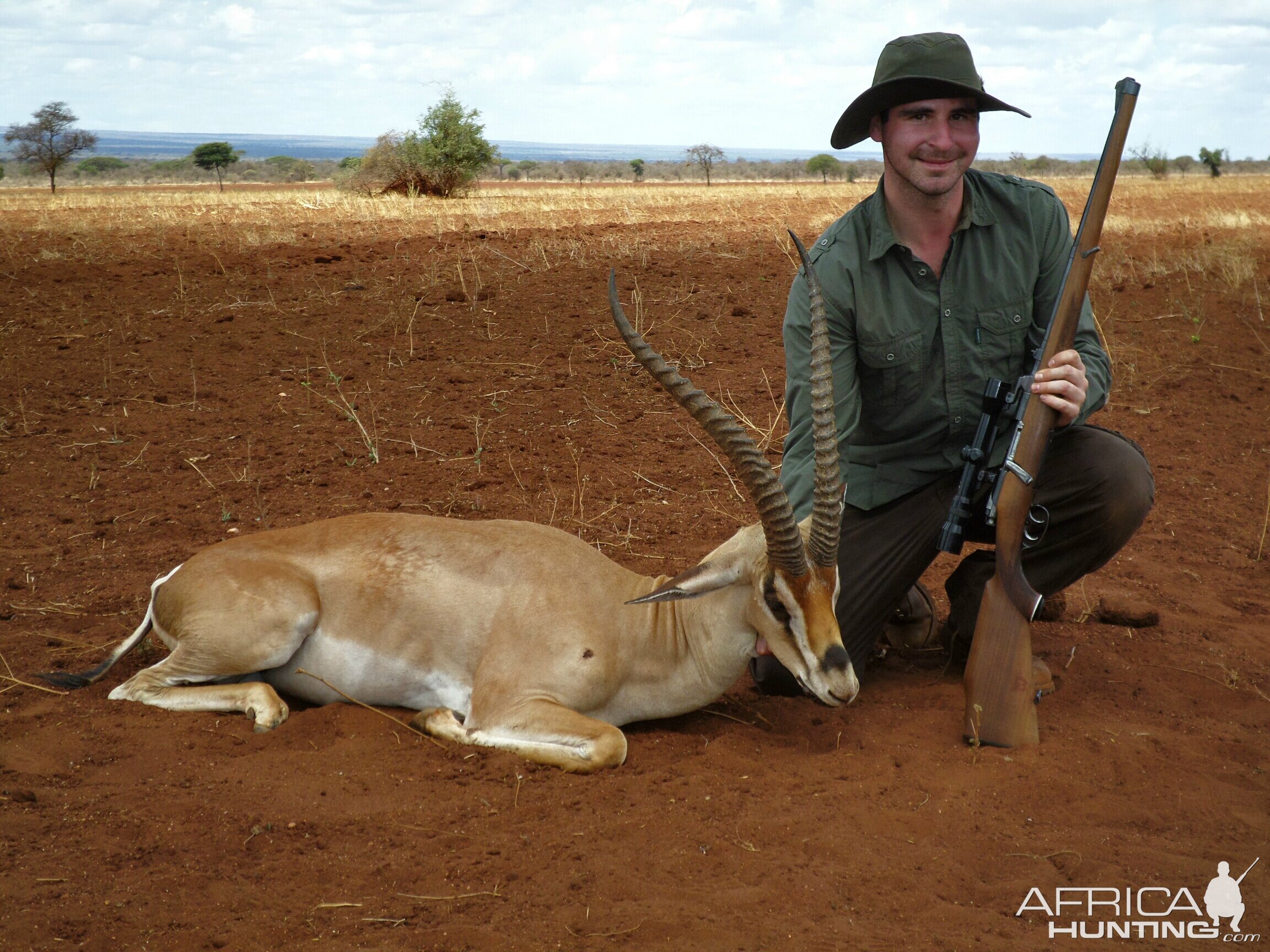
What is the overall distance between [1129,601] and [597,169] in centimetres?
9432

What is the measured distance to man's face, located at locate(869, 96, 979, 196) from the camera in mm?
5023

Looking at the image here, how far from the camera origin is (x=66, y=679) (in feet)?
16.6

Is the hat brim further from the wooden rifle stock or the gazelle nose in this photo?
the gazelle nose

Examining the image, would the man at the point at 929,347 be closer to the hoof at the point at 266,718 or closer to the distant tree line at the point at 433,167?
the hoof at the point at 266,718

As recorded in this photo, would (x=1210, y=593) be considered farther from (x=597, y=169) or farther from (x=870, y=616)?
(x=597, y=169)

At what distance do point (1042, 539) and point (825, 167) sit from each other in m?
73.4

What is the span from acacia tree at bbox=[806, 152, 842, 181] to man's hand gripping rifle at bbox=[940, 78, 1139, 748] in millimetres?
70910

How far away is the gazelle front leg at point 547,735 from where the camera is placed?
456 centimetres

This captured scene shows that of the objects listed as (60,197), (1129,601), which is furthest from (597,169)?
(1129,601)

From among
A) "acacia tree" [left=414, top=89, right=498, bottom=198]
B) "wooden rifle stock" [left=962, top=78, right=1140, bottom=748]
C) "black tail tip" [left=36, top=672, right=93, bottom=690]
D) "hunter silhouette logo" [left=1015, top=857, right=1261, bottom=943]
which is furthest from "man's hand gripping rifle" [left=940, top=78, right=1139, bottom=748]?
"acacia tree" [left=414, top=89, right=498, bottom=198]

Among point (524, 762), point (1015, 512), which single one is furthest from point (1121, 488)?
point (524, 762)

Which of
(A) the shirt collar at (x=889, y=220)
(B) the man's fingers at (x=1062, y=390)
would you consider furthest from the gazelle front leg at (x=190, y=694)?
(B) the man's fingers at (x=1062, y=390)

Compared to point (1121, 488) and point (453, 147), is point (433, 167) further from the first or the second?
point (1121, 488)

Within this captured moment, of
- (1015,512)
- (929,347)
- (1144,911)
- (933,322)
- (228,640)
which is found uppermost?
(933,322)
